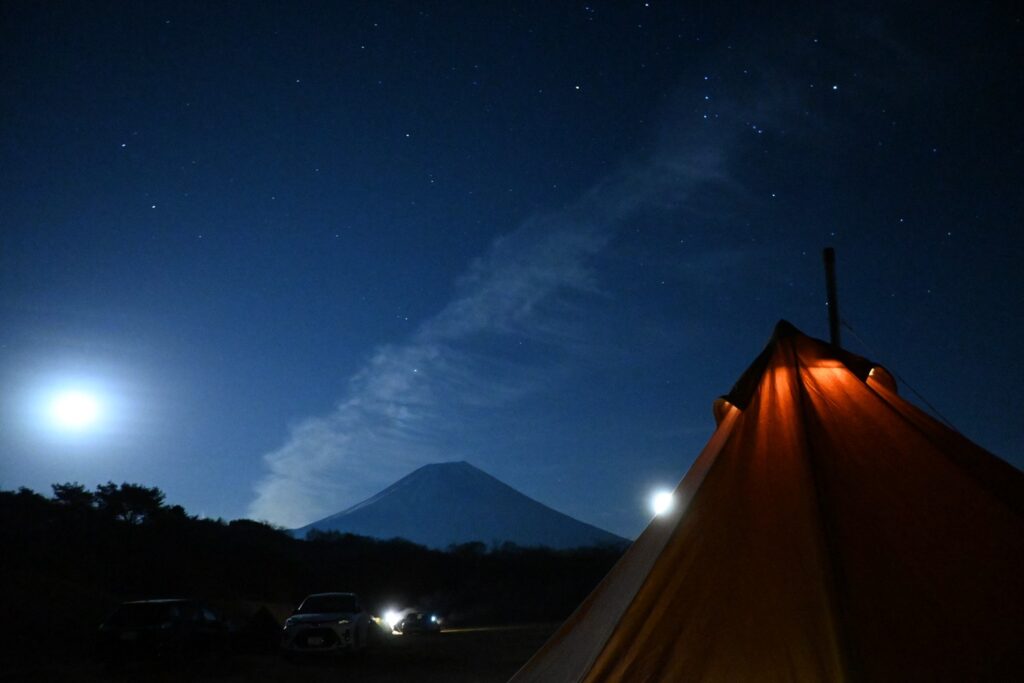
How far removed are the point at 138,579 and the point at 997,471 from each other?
32.0 meters

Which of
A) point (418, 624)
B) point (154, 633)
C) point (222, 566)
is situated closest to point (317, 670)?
point (154, 633)

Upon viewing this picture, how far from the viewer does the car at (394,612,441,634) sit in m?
29.9

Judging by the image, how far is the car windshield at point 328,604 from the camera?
651 inches

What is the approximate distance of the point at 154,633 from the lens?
567 inches

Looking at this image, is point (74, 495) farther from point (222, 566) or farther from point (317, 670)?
point (317, 670)

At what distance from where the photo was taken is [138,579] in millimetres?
30281

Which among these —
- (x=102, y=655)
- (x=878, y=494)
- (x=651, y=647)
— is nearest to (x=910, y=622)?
(x=878, y=494)

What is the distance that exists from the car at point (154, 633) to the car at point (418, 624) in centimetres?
A: 1444

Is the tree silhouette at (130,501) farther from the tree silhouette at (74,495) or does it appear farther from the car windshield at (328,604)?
the car windshield at (328,604)

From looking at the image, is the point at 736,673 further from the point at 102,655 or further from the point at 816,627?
the point at 102,655

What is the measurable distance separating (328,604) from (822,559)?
14072mm

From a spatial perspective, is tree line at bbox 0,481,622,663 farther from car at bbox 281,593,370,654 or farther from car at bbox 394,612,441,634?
car at bbox 281,593,370,654

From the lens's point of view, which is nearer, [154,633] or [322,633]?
[154,633]

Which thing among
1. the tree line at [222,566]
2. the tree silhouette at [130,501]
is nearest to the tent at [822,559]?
the tree line at [222,566]
